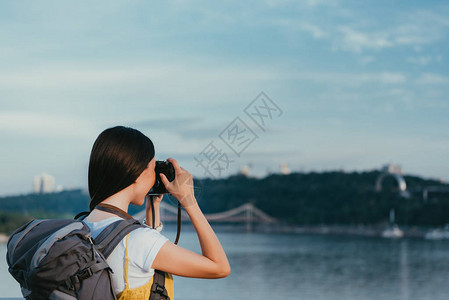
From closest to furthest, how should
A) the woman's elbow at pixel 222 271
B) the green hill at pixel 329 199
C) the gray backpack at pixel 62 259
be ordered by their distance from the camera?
the gray backpack at pixel 62 259
the woman's elbow at pixel 222 271
the green hill at pixel 329 199

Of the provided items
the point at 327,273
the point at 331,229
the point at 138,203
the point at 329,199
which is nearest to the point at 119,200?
the point at 138,203

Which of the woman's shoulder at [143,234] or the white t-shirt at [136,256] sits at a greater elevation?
the woman's shoulder at [143,234]

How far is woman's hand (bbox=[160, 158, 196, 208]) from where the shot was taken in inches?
39.6

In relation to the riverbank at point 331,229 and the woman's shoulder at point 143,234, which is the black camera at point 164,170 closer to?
the woman's shoulder at point 143,234

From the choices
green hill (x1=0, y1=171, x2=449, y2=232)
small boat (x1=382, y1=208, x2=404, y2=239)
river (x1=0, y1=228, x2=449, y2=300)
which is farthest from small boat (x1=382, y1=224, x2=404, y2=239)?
river (x1=0, y1=228, x2=449, y2=300)

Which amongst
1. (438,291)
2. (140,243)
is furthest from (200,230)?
(438,291)

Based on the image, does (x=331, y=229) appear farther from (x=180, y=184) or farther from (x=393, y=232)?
(x=180, y=184)

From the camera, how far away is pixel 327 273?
30250 millimetres

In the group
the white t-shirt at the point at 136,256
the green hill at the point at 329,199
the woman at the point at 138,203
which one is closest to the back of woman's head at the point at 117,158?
the woman at the point at 138,203

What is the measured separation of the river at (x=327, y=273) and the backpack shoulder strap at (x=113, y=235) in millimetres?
13245

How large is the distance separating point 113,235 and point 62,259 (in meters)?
0.09

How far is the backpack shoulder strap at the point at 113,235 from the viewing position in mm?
904

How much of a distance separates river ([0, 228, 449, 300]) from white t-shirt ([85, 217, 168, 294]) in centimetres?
1324

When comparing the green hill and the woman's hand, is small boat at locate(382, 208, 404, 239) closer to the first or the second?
the green hill
